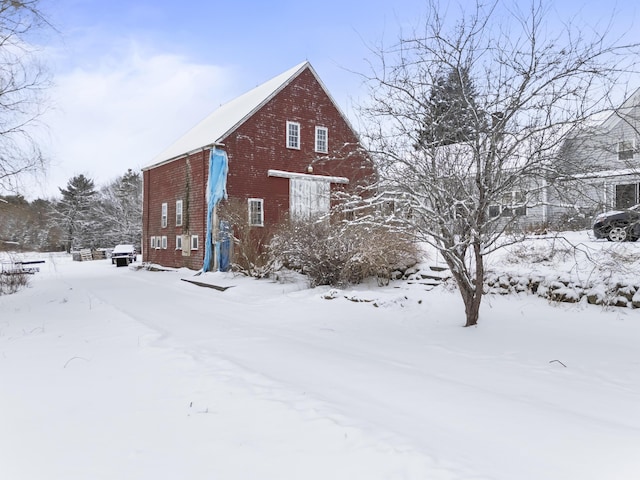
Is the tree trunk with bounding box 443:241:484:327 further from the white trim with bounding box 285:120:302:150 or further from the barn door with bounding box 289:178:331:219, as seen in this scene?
the white trim with bounding box 285:120:302:150

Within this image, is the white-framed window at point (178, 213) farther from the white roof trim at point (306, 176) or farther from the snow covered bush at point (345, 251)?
the snow covered bush at point (345, 251)

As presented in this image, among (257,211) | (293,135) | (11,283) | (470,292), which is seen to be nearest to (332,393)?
(470,292)

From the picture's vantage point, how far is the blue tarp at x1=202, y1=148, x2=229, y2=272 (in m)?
16.5

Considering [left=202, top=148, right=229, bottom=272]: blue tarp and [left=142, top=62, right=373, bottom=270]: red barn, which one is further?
[left=142, top=62, right=373, bottom=270]: red barn

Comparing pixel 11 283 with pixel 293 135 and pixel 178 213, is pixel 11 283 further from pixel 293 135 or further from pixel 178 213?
pixel 293 135

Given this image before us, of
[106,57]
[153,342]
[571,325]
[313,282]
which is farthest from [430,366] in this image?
[106,57]

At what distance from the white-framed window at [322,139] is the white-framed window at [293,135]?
994 millimetres

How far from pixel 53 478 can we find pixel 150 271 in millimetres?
18660

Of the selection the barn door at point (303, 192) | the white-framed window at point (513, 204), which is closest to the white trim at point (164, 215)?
the barn door at point (303, 192)

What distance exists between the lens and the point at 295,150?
18484 mm

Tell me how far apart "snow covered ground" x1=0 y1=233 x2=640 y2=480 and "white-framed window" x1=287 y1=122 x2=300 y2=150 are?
1124 centimetres

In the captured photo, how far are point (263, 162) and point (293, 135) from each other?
6.46 feet

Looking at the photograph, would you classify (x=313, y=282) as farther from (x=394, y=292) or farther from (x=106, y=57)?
(x=106, y=57)

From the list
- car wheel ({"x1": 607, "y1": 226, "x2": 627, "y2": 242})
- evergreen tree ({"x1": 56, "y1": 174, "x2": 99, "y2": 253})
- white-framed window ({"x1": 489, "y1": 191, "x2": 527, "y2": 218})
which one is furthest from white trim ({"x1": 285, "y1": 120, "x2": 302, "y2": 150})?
evergreen tree ({"x1": 56, "y1": 174, "x2": 99, "y2": 253})
